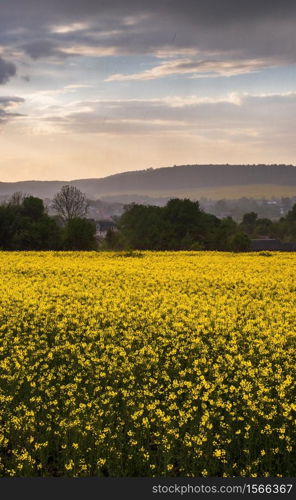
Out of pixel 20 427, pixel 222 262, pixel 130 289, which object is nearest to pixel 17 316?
pixel 130 289

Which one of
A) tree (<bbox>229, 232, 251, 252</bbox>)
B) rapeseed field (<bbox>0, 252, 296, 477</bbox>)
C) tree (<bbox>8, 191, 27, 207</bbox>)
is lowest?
rapeseed field (<bbox>0, 252, 296, 477</bbox>)

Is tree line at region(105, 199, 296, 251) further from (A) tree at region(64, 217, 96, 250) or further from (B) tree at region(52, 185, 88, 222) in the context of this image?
(A) tree at region(64, 217, 96, 250)

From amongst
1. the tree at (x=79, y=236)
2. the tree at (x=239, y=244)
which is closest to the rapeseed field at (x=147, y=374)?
the tree at (x=79, y=236)

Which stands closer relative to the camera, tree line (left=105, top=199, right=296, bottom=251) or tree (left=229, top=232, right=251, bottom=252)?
tree (left=229, top=232, right=251, bottom=252)

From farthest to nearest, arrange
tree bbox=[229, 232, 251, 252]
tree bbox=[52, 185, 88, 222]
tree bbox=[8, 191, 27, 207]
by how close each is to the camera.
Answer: tree bbox=[52, 185, 88, 222] < tree bbox=[229, 232, 251, 252] < tree bbox=[8, 191, 27, 207]

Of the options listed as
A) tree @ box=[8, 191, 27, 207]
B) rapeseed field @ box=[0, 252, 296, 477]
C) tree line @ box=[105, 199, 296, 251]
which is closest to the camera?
rapeseed field @ box=[0, 252, 296, 477]

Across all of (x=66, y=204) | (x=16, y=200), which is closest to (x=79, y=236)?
(x=16, y=200)

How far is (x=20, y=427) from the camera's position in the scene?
414 inches

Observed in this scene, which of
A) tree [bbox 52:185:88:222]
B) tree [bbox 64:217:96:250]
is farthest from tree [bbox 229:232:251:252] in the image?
tree [bbox 52:185:88:222]

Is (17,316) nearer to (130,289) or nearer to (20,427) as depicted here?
(130,289)

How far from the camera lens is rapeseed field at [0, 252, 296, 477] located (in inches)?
400

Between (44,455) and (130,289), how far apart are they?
1283 cm

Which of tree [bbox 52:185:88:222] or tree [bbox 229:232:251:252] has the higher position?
tree [bbox 52:185:88:222]

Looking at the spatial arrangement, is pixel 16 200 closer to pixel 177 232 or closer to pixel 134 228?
pixel 134 228
